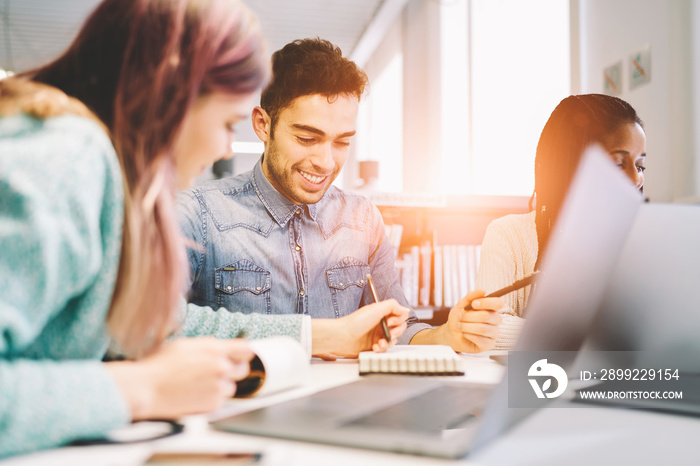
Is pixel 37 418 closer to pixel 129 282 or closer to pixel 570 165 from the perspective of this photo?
pixel 129 282

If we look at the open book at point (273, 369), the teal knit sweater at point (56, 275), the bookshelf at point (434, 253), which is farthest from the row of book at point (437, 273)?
the teal knit sweater at point (56, 275)

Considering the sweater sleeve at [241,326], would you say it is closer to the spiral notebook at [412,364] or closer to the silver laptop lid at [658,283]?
the spiral notebook at [412,364]

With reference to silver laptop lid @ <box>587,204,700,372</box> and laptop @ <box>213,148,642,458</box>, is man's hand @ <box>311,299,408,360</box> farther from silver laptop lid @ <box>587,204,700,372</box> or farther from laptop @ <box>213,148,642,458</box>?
silver laptop lid @ <box>587,204,700,372</box>

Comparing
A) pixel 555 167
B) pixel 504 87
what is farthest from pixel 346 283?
pixel 504 87

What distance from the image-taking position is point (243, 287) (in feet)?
4.54

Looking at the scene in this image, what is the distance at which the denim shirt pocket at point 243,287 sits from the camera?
1370mm

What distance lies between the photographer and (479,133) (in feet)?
12.2

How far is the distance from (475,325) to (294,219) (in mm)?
661

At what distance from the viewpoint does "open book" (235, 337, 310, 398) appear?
67 cm

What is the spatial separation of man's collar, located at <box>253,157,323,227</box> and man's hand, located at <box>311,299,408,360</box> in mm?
538

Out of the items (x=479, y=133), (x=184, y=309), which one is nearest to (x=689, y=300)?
(x=184, y=309)

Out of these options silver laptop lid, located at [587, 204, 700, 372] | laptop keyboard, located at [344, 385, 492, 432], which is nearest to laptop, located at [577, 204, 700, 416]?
silver laptop lid, located at [587, 204, 700, 372]

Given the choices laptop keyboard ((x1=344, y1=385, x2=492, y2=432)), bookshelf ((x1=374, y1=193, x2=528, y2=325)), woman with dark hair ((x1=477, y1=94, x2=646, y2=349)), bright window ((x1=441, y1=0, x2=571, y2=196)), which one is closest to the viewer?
laptop keyboard ((x1=344, y1=385, x2=492, y2=432))

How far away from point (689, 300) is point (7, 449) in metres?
0.74
